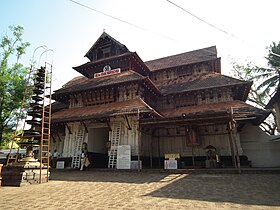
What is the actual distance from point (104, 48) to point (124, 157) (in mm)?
10942

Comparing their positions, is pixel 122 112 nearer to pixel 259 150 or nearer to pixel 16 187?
pixel 16 187

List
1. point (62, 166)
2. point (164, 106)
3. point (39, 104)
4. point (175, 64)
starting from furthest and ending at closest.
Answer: point (175, 64) < point (164, 106) < point (62, 166) < point (39, 104)

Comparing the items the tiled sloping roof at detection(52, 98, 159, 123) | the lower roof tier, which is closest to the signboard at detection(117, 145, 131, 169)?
the lower roof tier

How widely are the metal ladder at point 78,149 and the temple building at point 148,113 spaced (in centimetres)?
7

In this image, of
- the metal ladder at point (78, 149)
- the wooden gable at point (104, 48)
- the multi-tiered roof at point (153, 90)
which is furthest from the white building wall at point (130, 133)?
the wooden gable at point (104, 48)

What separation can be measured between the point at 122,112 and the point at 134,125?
181 centimetres

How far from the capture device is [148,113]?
12.7m

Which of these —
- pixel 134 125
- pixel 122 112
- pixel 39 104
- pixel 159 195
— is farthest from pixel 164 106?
pixel 159 195

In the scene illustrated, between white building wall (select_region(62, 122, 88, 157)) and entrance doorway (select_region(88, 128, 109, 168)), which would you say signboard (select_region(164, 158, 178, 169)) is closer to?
entrance doorway (select_region(88, 128, 109, 168))

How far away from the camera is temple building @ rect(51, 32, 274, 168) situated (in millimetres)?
12938

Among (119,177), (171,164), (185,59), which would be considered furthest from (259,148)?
(119,177)

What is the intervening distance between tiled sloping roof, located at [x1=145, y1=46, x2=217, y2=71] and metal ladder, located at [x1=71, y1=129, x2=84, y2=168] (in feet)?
31.8

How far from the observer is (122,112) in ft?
39.8

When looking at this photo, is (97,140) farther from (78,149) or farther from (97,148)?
(78,149)
